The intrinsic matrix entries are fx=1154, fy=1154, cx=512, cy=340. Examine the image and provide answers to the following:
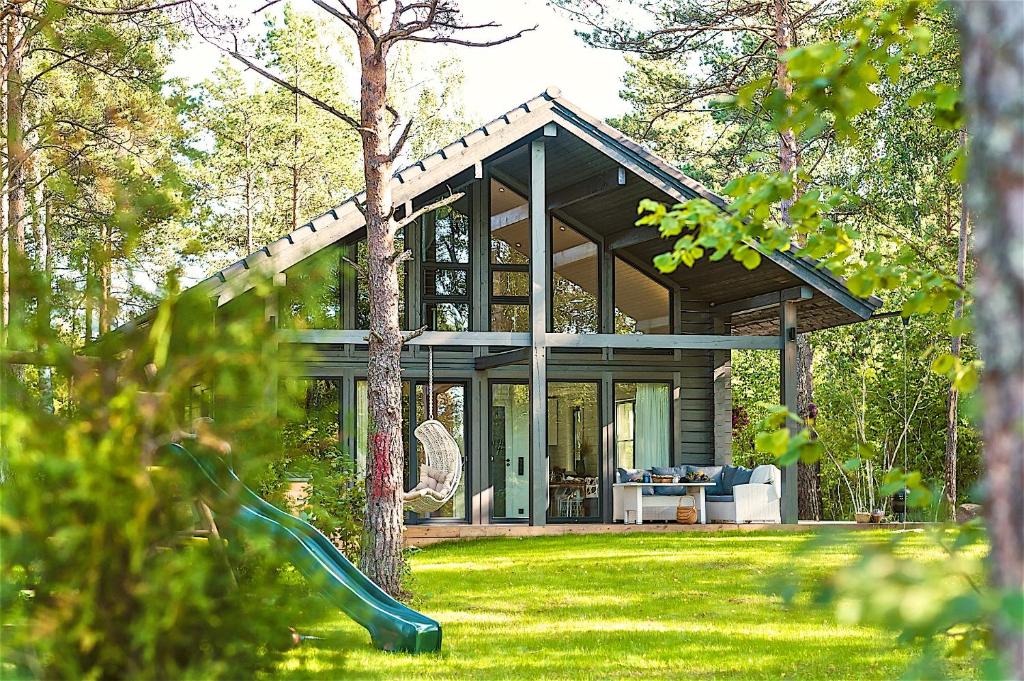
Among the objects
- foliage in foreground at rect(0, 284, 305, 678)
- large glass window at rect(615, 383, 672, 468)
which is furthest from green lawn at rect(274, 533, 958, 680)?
large glass window at rect(615, 383, 672, 468)

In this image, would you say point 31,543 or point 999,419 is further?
point 31,543

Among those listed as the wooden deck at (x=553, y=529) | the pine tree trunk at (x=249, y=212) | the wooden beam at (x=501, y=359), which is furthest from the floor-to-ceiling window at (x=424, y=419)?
the pine tree trunk at (x=249, y=212)

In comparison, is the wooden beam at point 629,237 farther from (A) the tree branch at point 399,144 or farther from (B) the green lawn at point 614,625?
(A) the tree branch at point 399,144

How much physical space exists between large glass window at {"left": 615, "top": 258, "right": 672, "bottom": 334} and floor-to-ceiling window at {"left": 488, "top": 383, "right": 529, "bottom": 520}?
1740 mm

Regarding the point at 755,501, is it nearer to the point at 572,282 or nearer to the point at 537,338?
the point at 537,338

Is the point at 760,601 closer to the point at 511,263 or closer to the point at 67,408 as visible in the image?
the point at 67,408

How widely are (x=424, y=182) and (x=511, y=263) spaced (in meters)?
2.81

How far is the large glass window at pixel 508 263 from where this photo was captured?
1508 cm

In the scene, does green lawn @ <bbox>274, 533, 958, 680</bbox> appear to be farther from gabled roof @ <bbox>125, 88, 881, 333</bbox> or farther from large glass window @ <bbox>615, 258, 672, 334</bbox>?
large glass window @ <bbox>615, 258, 672, 334</bbox>

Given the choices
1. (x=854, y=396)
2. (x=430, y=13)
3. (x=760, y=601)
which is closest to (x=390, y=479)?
(x=760, y=601)

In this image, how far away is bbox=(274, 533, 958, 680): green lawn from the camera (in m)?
5.62

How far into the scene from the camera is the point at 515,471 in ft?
50.1

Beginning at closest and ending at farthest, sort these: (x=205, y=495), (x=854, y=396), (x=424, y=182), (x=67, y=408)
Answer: (x=67, y=408)
(x=205, y=495)
(x=424, y=182)
(x=854, y=396)

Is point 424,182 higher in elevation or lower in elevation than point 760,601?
higher
